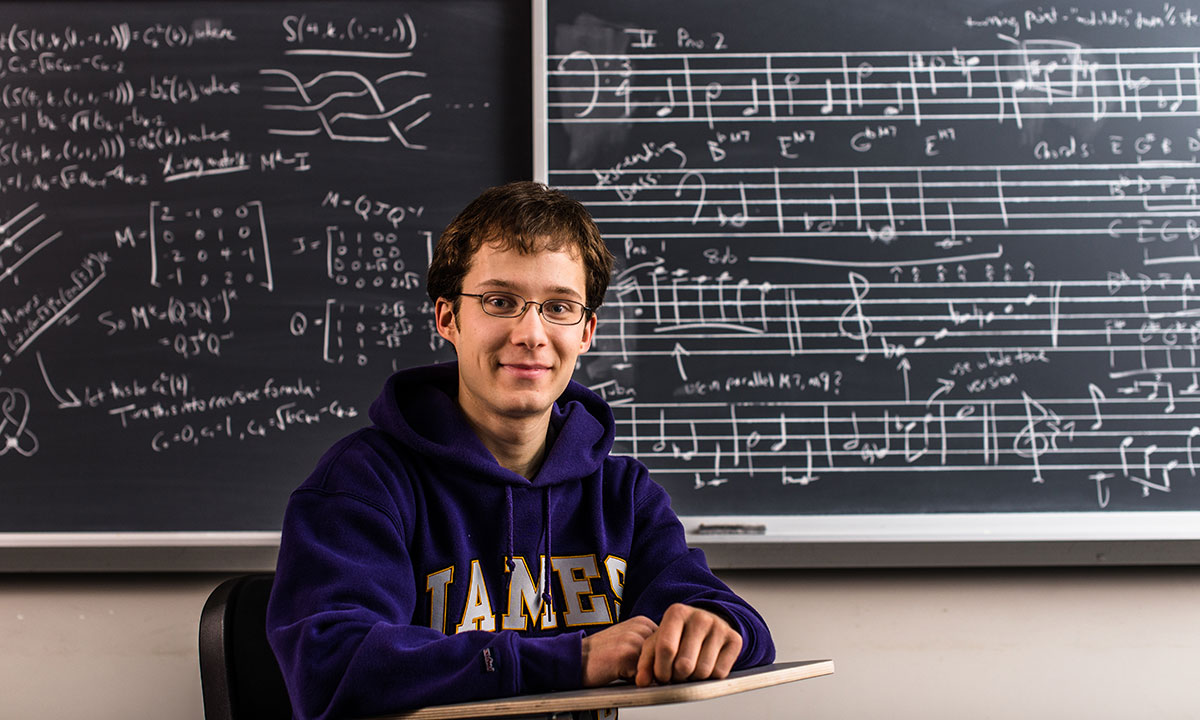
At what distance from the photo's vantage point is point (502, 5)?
2160mm

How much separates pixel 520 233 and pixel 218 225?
1153 millimetres

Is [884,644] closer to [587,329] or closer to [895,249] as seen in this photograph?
[895,249]

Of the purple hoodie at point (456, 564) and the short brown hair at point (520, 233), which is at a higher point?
the short brown hair at point (520, 233)

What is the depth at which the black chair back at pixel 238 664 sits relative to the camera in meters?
1.54

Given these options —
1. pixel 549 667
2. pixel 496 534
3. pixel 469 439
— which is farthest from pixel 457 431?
pixel 549 667

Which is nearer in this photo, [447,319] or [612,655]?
[612,655]

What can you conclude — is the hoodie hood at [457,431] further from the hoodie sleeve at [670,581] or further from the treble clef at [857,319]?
the treble clef at [857,319]

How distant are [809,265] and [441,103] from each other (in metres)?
0.99

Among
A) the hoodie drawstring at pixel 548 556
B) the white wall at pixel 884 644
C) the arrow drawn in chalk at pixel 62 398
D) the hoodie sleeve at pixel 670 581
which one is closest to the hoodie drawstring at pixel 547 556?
the hoodie drawstring at pixel 548 556

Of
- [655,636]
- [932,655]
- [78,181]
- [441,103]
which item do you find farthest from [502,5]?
[932,655]

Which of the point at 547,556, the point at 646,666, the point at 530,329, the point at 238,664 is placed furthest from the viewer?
the point at 238,664

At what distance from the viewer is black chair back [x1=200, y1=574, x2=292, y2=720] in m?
1.54

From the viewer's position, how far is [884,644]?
2100 millimetres

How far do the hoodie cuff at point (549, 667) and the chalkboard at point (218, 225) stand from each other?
118 centimetres
